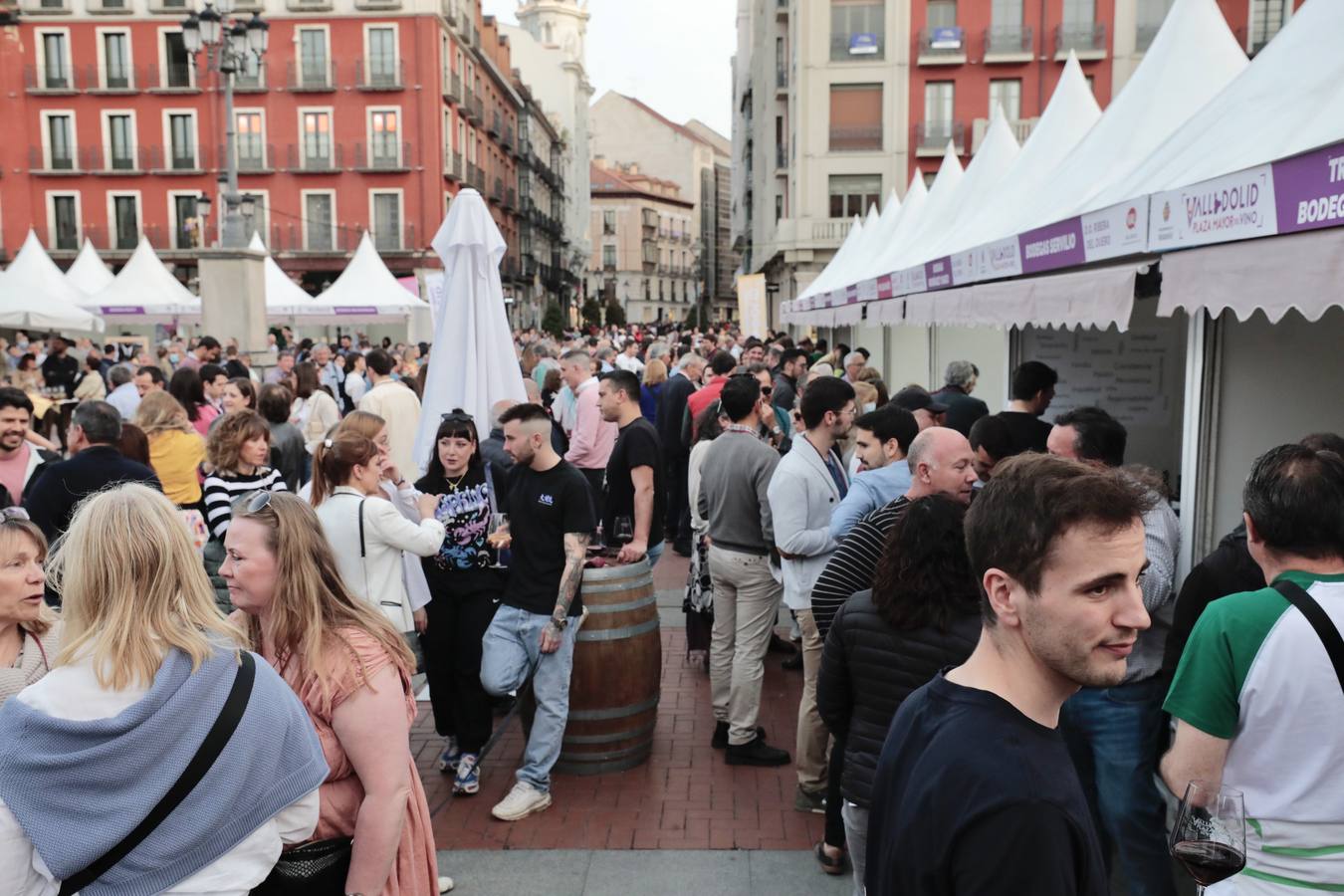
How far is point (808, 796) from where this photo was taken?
5.03 m

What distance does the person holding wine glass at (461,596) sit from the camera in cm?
529

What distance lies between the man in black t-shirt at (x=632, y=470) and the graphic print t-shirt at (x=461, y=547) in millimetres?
888

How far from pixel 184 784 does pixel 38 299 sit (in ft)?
66.6

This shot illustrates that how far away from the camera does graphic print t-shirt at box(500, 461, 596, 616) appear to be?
16.5 feet

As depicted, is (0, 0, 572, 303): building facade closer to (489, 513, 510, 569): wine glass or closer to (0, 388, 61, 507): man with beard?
(0, 388, 61, 507): man with beard

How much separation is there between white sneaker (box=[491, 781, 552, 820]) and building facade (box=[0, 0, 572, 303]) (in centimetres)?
3939

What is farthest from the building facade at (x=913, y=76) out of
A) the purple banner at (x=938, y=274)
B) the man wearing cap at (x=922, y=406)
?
the man wearing cap at (x=922, y=406)

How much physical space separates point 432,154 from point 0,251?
59.1 feet

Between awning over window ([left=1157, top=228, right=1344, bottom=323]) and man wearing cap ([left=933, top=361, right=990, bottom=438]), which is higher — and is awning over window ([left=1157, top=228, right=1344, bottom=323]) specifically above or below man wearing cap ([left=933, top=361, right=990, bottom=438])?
above

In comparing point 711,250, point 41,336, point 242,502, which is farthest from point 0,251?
point 711,250

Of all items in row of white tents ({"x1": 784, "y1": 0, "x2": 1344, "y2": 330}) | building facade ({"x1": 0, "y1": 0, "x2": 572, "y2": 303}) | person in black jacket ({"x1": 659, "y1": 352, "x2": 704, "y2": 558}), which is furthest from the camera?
building facade ({"x1": 0, "y1": 0, "x2": 572, "y2": 303})

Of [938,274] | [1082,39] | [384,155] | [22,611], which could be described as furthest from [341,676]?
[384,155]

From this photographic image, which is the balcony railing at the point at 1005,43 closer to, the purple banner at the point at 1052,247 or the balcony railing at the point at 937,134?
the balcony railing at the point at 937,134

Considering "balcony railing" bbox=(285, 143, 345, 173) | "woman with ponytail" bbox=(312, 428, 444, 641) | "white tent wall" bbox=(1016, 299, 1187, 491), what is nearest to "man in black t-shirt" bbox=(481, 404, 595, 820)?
"woman with ponytail" bbox=(312, 428, 444, 641)
